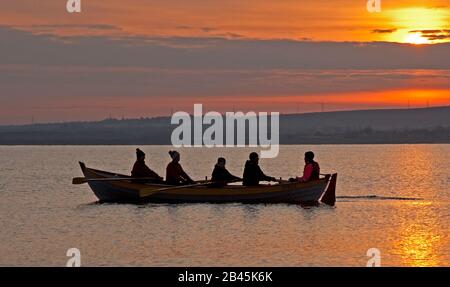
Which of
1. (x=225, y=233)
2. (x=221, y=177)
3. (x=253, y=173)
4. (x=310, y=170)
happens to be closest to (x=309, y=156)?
(x=310, y=170)

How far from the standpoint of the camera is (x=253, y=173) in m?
35.9

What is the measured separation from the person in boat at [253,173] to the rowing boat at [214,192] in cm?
33

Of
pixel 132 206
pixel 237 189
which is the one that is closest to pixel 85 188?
pixel 132 206

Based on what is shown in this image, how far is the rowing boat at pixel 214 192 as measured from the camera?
36000mm

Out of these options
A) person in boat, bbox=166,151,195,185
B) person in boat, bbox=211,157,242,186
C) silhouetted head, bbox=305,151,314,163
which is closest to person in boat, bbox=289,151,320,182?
silhouetted head, bbox=305,151,314,163

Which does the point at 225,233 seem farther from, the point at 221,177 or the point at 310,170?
the point at 310,170

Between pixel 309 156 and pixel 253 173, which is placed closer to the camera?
pixel 309 156

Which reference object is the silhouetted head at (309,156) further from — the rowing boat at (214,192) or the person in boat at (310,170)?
the rowing boat at (214,192)

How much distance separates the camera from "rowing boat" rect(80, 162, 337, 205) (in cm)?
3600

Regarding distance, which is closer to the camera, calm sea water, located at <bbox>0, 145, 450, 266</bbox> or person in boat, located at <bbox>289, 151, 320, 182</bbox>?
calm sea water, located at <bbox>0, 145, 450, 266</bbox>

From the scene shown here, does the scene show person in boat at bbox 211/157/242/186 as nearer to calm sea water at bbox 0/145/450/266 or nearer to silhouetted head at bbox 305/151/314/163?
calm sea water at bbox 0/145/450/266

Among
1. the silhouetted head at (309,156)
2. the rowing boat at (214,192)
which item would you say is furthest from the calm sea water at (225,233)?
the silhouetted head at (309,156)

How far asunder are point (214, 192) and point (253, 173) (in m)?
1.62

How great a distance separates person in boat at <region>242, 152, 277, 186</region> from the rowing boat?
33cm
